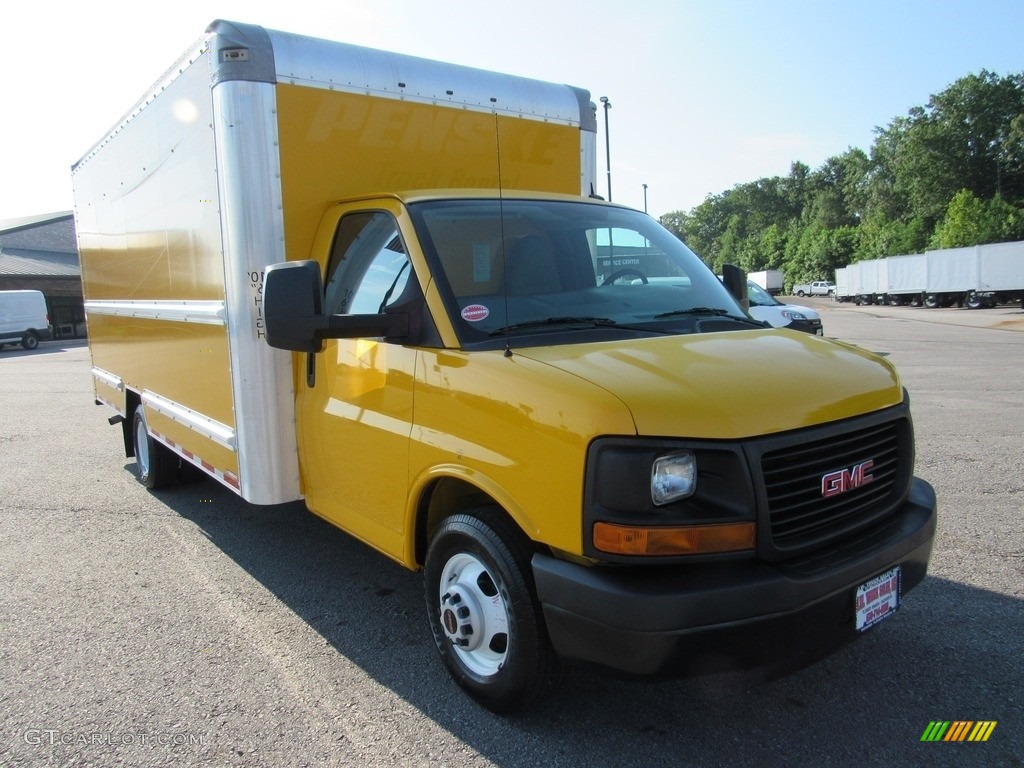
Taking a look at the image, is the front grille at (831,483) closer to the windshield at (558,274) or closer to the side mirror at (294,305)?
the windshield at (558,274)

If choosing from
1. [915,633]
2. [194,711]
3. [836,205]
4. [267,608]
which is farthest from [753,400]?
[836,205]

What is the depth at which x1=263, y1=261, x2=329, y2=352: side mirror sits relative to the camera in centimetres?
304

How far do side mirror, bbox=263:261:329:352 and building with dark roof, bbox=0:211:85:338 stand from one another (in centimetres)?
3935

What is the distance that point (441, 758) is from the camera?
284 cm

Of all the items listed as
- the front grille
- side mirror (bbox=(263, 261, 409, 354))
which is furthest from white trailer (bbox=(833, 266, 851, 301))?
side mirror (bbox=(263, 261, 409, 354))

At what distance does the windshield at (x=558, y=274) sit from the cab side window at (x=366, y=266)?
21cm

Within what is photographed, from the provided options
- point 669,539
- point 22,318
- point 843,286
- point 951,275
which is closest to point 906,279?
point 951,275

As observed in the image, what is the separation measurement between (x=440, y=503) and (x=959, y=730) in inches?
88.6

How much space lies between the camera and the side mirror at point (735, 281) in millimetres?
4609

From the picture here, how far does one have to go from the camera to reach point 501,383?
2.80m

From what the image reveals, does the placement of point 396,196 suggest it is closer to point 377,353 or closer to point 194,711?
point 377,353

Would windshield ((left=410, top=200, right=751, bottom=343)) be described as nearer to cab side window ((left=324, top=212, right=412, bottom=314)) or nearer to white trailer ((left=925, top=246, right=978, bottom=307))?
cab side window ((left=324, top=212, right=412, bottom=314))

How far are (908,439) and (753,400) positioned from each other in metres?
1.02

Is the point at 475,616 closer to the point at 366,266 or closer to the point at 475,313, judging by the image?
the point at 475,313
